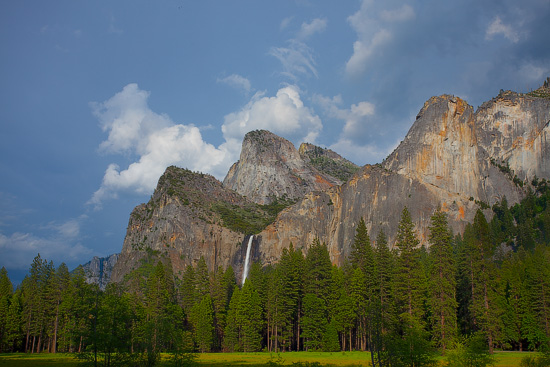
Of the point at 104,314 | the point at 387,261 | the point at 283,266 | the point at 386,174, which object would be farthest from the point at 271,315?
the point at 386,174

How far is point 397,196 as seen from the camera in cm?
14638

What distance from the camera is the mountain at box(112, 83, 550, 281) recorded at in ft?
482

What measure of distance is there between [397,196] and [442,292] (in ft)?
316

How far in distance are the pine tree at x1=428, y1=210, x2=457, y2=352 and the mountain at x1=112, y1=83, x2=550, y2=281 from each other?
86.4 metres

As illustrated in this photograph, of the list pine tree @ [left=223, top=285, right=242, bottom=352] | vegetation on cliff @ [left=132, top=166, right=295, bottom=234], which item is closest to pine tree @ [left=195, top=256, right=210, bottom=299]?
pine tree @ [left=223, top=285, right=242, bottom=352]

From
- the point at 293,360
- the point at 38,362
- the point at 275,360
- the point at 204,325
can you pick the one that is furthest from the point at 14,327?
the point at 293,360

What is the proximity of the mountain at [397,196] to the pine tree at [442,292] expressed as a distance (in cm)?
8645

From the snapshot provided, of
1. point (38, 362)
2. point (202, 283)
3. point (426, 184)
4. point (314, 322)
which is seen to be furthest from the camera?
point (426, 184)

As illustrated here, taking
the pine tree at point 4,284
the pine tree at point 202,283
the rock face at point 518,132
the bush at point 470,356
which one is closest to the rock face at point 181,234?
the pine tree at point 202,283

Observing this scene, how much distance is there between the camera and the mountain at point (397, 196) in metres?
147

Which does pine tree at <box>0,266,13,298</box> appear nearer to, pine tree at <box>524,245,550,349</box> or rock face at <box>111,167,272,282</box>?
rock face at <box>111,167,272,282</box>

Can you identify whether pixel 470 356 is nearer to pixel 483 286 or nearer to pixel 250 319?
pixel 483 286

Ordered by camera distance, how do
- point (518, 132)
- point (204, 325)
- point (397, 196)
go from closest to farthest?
1. point (204, 325)
2. point (397, 196)
3. point (518, 132)

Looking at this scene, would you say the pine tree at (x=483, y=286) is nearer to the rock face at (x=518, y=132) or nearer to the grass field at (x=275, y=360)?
the grass field at (x=275, y=360)
